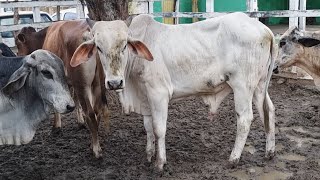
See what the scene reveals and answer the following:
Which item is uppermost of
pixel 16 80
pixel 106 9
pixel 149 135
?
pixel 106 9

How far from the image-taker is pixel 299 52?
588 centimetres

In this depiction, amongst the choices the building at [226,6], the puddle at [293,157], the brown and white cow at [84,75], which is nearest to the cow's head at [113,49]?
the brown and white cow at [84,75]

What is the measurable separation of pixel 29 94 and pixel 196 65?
5.32 feet

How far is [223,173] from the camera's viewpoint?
14.7 ft

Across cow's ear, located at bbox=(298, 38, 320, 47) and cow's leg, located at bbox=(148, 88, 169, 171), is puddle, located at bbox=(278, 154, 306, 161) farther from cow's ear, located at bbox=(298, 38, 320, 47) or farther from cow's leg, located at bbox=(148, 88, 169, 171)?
cow's ear, located at bbox=(298, 38, 320, 47)

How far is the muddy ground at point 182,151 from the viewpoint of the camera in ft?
14.9

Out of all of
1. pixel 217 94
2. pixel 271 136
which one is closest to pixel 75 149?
pixel 217 94

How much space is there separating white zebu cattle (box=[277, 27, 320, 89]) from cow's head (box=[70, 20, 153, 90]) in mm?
2465

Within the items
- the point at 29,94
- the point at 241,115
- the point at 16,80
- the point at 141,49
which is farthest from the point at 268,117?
the point at 16,80

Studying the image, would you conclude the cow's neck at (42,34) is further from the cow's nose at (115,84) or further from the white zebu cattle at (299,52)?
the white zebu cattle at (299,52)

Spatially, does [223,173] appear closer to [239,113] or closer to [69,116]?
[239,113]

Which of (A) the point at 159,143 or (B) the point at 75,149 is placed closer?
(A) the point at 159,143

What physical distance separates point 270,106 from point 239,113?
1.49ft

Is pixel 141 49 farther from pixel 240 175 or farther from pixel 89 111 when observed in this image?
pixel 240 175
